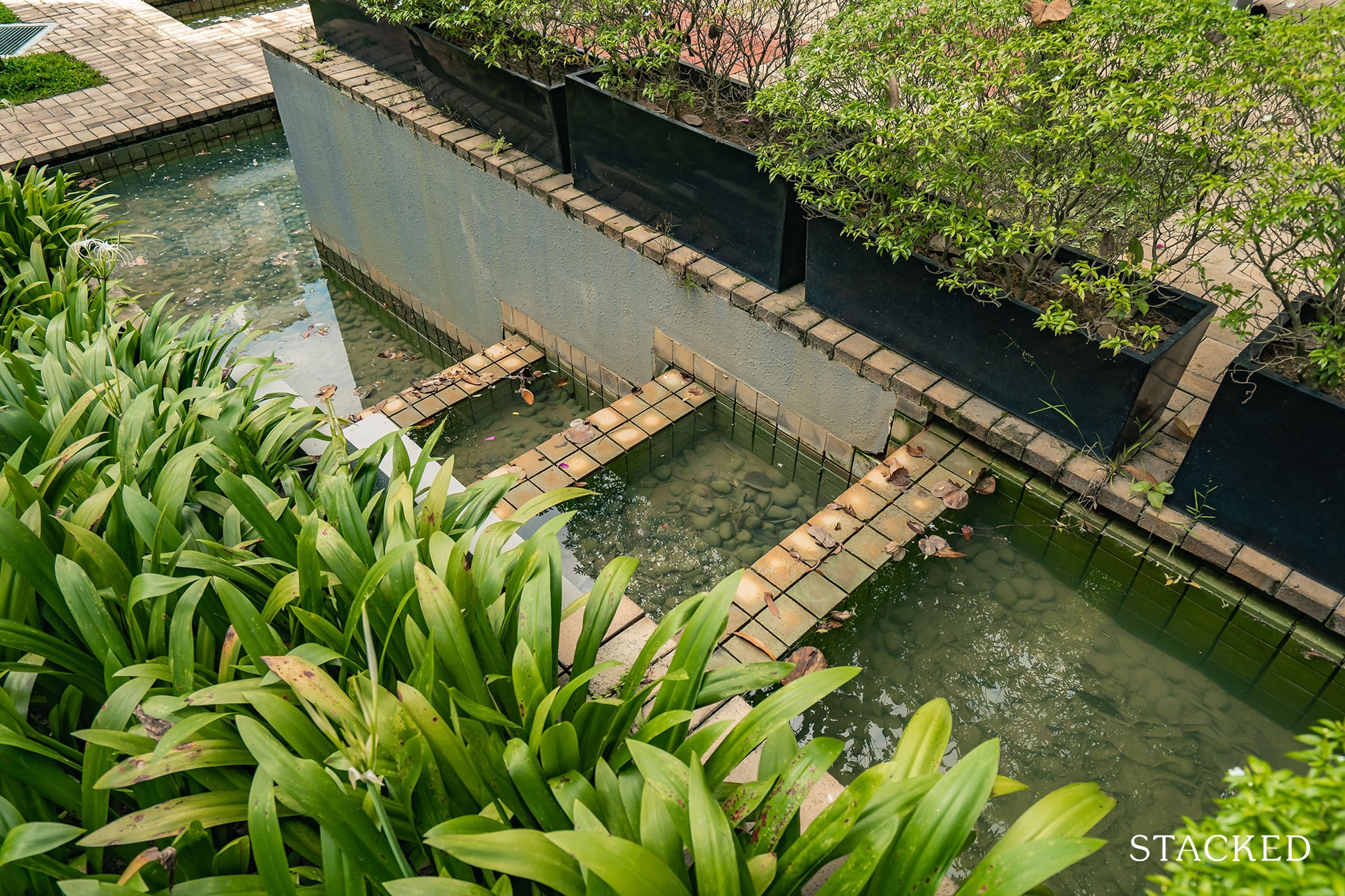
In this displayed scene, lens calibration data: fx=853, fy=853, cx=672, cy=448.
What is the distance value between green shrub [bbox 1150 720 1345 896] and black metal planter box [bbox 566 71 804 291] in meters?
2.75

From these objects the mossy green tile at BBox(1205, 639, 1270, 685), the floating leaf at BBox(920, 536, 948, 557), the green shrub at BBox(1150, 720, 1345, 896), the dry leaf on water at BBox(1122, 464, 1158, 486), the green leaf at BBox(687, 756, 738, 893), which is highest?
the green shrub at BBox(1150, 720, 1345, 896)

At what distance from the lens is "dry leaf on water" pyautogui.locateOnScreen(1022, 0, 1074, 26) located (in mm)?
2854

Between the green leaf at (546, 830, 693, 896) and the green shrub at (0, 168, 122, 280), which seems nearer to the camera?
the green leaf at (546, 830, 693, 896)

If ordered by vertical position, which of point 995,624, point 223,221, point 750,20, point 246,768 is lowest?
point 223,221

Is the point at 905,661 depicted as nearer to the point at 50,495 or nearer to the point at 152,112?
the point at 50,495

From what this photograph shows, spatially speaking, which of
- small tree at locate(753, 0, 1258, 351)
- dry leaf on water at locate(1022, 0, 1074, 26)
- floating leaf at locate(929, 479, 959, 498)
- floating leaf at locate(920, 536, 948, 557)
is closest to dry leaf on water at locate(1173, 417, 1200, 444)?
small tree at locate(753, 0, 1258, 351)

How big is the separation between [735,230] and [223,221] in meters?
4.63

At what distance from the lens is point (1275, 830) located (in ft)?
3.50

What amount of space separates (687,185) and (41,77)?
24.5 feet

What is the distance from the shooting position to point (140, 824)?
1.67 m

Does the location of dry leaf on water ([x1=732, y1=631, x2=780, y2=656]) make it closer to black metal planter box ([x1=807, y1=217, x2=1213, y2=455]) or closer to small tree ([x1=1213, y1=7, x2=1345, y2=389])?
black metal planter box ([x1=807, y1=217, x2=1213, y2=455])

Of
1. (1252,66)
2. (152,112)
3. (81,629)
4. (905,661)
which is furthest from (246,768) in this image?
(152,112)

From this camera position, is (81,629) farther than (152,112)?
No

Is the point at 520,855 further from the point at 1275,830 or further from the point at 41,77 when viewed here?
the point at 41,77
